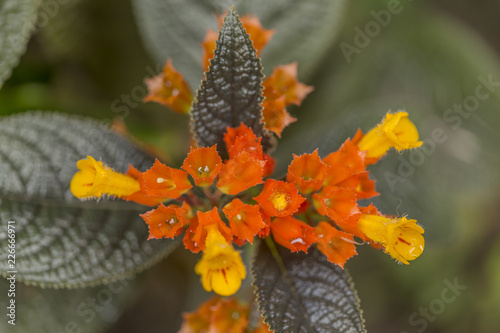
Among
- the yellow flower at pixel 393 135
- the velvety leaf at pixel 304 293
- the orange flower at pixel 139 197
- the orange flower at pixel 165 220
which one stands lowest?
the velvety leaf at pixel 304 293

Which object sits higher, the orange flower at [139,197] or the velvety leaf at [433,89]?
the velvety leaf at [433,89]

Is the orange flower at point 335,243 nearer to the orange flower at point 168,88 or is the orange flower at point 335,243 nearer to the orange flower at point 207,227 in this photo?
the orange flower at point 207,227

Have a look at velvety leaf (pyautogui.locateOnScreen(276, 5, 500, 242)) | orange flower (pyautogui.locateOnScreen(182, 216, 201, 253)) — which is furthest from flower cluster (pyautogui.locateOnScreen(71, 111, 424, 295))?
velvety leaf (pyautogui.locateOnScreen(276, 5, 500, 242))

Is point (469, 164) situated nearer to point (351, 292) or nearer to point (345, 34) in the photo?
point (345, 34)

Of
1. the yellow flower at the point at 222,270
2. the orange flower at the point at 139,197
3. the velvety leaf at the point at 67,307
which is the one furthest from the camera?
the velvety leaf at the point at 67,307

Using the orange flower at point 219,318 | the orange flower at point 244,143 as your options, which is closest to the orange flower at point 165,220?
the orange flower at point 244,143

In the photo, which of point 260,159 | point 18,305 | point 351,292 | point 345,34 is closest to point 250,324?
point 351,292

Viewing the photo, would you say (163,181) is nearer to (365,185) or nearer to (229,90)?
(229,90)

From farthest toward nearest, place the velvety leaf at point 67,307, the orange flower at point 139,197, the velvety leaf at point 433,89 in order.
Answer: the velvety leaf at point 433,89 → the velvety leaf at point 67,307 → the orange flower at point 139,197
